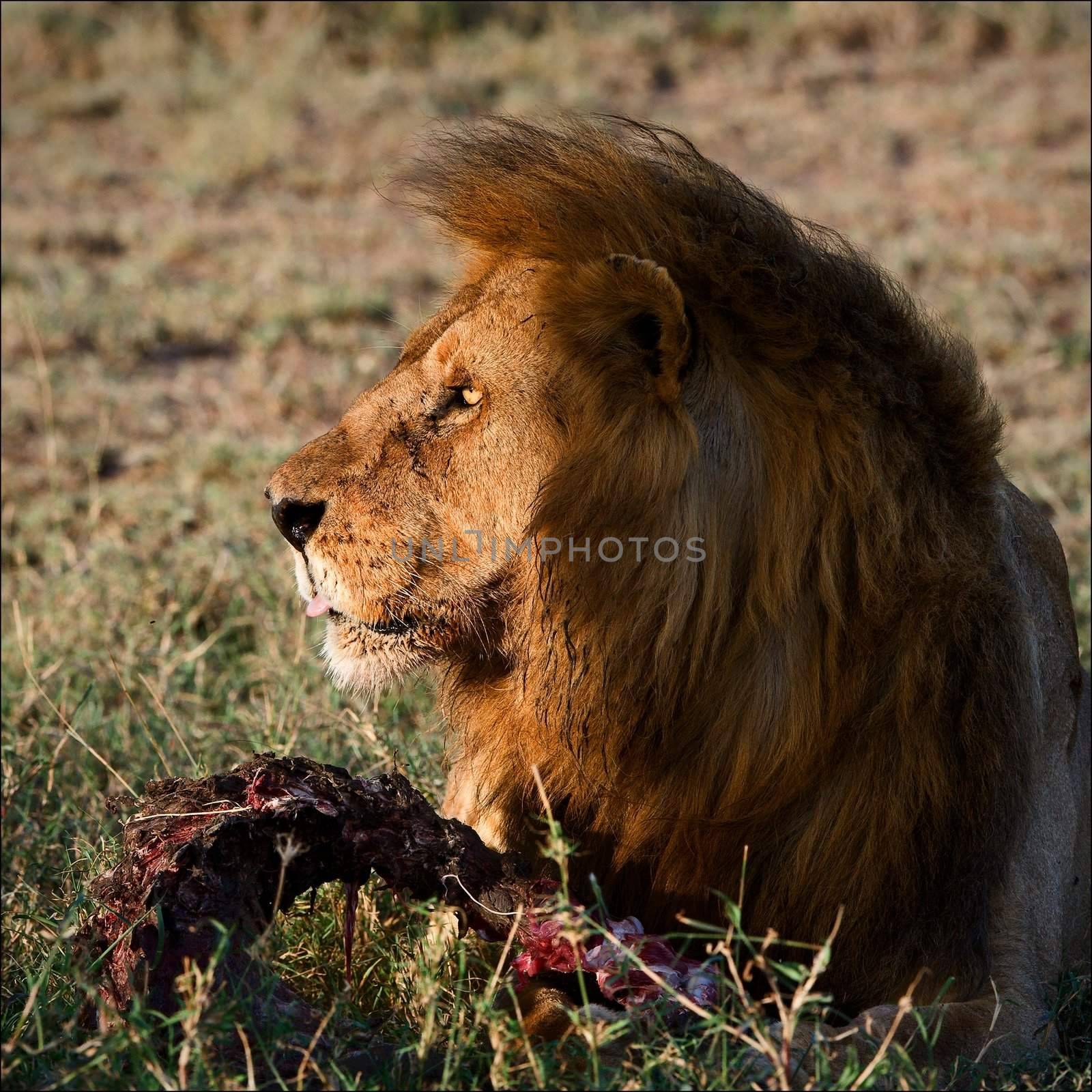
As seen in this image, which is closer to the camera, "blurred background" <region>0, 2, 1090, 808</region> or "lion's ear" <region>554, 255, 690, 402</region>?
"lion's ear" <region>554, 255, 690, 402</region>

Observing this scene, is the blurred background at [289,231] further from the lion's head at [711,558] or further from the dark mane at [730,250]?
the lion's head at [711,558]

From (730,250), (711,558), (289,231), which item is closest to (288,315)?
→ (289,231)

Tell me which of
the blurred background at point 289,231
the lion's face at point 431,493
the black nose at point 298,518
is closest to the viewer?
the lion's face at point 431,493

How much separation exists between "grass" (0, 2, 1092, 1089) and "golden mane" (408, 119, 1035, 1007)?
30cm

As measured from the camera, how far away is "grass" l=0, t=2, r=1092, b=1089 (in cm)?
249

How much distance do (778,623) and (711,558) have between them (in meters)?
0.15

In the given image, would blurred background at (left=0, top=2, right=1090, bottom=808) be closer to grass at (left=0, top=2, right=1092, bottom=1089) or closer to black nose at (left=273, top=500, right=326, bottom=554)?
grass at (left=0, top=2, right=1092, bottom=1089)

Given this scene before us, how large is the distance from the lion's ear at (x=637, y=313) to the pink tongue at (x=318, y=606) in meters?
0.63

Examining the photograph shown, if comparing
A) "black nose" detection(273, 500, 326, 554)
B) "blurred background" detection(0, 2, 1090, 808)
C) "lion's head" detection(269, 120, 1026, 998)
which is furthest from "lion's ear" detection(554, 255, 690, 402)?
"blurred background" detection(0, 2, 1090, 808)

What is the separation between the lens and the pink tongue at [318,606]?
8.34 ft

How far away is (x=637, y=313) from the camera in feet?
7.63

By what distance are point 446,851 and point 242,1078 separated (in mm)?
564

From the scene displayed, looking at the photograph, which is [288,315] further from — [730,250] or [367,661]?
[730,250]

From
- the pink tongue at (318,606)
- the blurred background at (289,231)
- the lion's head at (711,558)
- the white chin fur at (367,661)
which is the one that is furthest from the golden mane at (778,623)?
the blurred background at (289,231)
